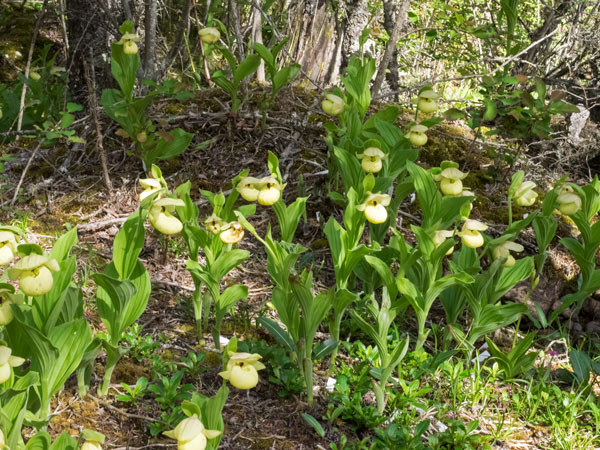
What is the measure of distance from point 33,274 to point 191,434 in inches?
22.9

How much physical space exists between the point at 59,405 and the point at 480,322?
5.16ft

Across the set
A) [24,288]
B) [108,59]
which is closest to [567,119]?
[108,59]

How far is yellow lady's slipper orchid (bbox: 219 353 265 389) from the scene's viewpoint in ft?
5.16

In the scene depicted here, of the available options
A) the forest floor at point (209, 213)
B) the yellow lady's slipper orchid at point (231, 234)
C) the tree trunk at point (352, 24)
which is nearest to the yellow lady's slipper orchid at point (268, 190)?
the yellow lady's slipper orchid at point (231, 234)

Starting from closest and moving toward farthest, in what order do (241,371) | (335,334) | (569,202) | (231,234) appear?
(241,371) → (231,234) → (335,334) → (569,202)

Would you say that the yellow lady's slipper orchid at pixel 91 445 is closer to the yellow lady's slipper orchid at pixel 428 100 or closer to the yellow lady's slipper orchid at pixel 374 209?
the yellow lady's slipper orchid at pixel 374 209

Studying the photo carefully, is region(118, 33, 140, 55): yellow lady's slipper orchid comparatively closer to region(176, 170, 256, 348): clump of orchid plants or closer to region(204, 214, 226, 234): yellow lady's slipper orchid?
region(176, 170, 256, 348): clump of orchid plants

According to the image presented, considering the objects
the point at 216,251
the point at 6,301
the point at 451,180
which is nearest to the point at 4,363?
the point at 6,301

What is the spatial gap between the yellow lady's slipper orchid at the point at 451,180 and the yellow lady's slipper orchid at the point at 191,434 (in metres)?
1.39

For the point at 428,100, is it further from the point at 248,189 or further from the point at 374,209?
the point at 248,189

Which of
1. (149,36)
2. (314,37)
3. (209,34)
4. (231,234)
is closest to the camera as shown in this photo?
(231,234)

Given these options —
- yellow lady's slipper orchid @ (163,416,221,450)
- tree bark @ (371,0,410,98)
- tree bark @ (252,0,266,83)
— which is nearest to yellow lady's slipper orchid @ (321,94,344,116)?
tree bark @ (371,0,410,98)

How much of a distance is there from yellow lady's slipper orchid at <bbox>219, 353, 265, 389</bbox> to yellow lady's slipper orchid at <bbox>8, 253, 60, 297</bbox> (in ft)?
1.71

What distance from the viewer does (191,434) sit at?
131cm
